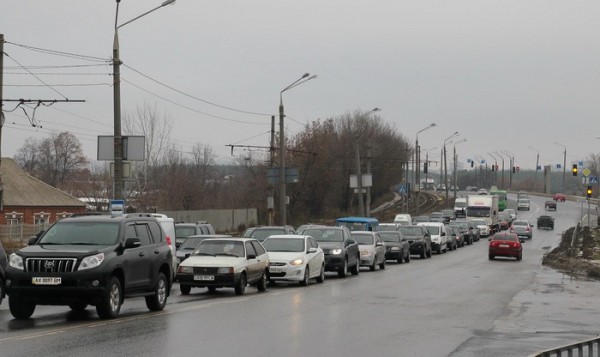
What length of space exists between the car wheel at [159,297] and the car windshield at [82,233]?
1.74m

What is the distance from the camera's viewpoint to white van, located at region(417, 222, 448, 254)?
5484cm

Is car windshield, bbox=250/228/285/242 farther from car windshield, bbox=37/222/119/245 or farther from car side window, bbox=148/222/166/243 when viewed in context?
Answer: car windshield, bbox=37/222/119/245

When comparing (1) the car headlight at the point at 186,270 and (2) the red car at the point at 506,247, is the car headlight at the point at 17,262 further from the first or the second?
(2) the red car at the point at 506,247

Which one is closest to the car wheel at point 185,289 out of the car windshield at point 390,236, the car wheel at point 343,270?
the car wheel at point 343,270

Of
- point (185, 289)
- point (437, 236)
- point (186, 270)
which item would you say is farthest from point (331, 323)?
point (437, 236)

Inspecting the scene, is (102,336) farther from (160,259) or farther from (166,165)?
(166,165)

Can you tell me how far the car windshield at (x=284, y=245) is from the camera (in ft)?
91.1

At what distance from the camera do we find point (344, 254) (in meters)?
32.0

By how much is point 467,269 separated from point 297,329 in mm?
24247

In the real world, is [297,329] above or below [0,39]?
below

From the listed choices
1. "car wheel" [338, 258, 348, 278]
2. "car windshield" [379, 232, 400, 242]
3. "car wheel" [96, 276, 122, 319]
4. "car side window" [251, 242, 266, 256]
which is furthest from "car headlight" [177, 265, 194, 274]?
"car windshield" [379, 232, 400, 242]

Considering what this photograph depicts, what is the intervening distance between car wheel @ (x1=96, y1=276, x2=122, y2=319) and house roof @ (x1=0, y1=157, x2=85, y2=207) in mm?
54483

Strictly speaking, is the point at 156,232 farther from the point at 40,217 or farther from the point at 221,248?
the point at 40,217

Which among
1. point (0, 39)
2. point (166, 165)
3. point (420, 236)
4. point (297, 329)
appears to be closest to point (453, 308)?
point (297, 329)
